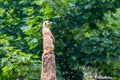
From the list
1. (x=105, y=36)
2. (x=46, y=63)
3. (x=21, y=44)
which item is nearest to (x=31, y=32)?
(x=21, y=44)

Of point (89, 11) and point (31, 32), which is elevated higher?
point (89, 11)

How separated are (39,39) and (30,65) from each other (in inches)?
24.0

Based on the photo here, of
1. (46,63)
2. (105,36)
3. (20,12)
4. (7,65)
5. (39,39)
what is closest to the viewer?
(46,63)

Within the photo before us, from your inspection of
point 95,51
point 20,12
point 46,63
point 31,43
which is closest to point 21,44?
point 31,43

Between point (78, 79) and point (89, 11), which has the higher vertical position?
point (89, 11)

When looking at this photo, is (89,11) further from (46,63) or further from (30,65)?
(46,63)

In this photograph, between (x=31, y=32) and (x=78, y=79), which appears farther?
(x=78, y=79)

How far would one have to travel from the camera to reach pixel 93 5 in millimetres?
4934

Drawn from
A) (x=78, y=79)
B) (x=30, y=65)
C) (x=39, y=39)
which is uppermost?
(x=39, y=39)

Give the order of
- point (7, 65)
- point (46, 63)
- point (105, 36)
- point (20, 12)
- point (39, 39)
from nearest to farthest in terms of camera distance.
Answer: point (46, 63), point (7, 65), point (39, 39), point (105, 36), point (20, 12)

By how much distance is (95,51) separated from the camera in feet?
16.1

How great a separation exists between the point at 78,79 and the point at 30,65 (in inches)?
75.2

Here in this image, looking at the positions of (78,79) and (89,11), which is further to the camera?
(78,79)

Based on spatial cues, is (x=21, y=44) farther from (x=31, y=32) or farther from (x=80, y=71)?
(x=80, y=71)
